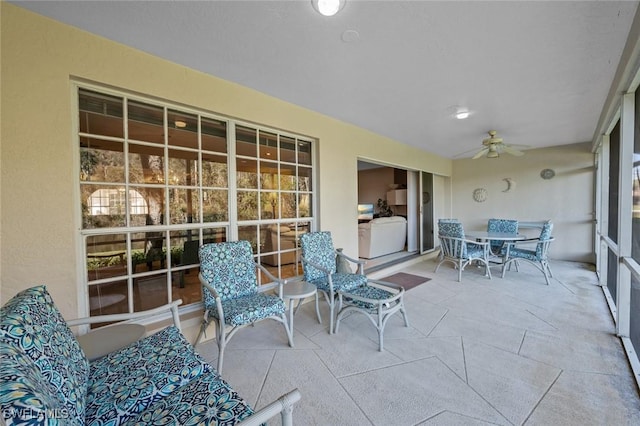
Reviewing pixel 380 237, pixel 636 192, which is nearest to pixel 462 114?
pixel 636 192

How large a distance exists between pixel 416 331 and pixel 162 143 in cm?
300

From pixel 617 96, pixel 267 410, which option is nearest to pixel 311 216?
pixel 267 410

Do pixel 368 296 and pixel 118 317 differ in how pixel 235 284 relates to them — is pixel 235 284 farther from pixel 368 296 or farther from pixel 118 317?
pixel 368 296

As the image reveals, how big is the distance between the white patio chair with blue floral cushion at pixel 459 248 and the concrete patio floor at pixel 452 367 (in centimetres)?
115

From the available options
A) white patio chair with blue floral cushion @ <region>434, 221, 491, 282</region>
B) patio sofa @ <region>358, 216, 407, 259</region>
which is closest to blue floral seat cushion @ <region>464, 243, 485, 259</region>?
white patio chair with blue floral cushion @ <region>434, 221, 491, 282</region>

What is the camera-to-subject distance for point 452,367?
79.9 inches

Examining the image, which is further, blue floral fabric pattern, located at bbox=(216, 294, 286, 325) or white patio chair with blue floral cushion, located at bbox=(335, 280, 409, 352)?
white patio chair with blue floral cushion, located at bbox=(335, 280, 409, 352)

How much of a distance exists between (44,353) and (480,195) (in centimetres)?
759

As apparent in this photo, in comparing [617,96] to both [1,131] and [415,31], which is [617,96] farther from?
[1,131]

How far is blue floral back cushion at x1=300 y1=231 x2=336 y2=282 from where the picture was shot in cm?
302

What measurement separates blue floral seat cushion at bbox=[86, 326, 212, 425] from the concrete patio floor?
606mm

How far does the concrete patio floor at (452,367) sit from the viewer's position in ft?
5.24

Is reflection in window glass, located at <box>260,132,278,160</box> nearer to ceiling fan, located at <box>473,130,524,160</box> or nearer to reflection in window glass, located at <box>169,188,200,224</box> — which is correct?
reflection in window glass, located at <box>169,188,200,224</box>

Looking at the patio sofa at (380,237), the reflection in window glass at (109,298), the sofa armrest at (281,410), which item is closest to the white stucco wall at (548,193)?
the patio sofa at (380,237)
